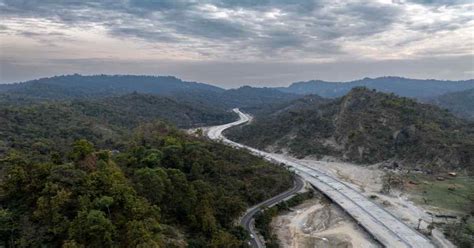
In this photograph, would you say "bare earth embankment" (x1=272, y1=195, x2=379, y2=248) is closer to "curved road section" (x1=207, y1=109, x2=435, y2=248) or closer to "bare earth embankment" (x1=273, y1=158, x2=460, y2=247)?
"bare earth embankment" (x1=273, y1=158, x2=460, y2=247)

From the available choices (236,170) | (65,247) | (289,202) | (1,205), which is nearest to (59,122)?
(236,170)

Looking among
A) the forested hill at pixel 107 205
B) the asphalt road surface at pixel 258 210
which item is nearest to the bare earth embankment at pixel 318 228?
the asphalt road surface at pixel 258 210

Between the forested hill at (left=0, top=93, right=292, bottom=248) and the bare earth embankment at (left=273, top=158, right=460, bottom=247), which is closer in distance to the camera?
the forested hill at (left=0, top=93, right=292, bottom=248)

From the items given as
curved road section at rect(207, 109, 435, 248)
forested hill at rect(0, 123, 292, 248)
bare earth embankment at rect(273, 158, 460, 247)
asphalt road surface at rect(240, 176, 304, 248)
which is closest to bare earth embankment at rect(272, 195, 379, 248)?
bare earth embankment at rect(273, 158, 460, 247)

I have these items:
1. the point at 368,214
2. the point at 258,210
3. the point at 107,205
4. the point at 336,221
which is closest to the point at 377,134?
the point at 368,214

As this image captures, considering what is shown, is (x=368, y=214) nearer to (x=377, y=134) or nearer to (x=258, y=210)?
(x=258, y=210)

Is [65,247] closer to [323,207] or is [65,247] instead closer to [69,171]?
[69,171]

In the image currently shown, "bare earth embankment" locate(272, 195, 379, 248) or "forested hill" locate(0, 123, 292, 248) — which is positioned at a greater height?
"forested hill" locate(0, 123, 292, 248)

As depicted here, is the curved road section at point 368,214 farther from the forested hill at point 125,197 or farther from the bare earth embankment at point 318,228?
the forested hill at point 125,197
